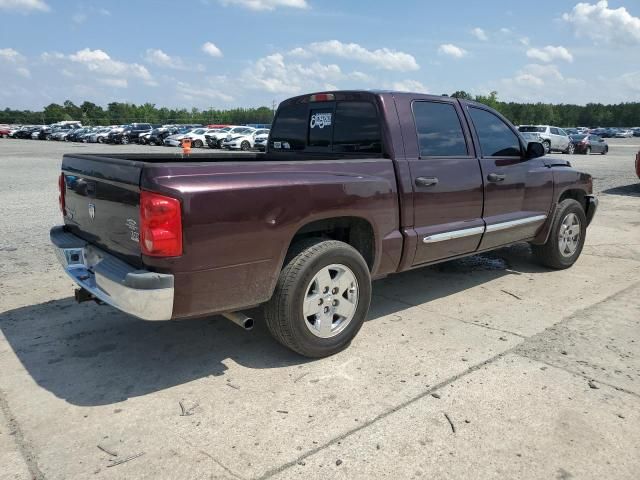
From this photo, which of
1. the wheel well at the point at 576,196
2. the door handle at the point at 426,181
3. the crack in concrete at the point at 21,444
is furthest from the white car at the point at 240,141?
the crack in concrete at the point at 21,444

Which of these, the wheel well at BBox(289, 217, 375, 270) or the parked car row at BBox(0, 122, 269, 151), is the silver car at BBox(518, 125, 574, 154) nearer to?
the parked car row at BBox(0, 122, 269, 151)

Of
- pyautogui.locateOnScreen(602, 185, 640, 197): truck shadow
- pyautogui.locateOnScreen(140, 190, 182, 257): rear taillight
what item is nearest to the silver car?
pyautogui.locateOnScreen(602, 185, 640, 197): truck shadow

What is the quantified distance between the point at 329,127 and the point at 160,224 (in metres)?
2.16

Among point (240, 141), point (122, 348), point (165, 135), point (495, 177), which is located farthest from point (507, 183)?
point (165, 135)

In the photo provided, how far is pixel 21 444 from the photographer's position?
272 cm

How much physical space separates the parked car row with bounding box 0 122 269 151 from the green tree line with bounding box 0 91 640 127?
35.8 meters

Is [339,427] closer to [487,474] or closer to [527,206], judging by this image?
[487,474]

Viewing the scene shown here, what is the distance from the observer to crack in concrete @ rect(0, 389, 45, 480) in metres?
2.51

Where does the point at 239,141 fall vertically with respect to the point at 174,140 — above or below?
above

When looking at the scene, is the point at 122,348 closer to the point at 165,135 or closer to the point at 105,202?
the point at 105,202

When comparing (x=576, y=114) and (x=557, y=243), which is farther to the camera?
(x=576, y=114)

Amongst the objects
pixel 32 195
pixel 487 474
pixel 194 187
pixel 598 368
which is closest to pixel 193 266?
pixel 194 187

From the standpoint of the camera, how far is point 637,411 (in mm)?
3045

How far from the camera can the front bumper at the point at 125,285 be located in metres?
2.90
